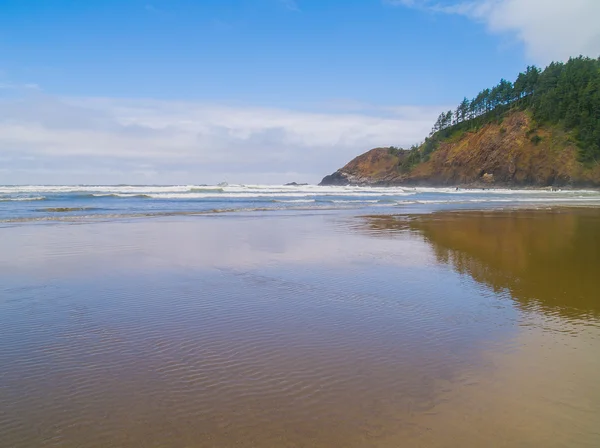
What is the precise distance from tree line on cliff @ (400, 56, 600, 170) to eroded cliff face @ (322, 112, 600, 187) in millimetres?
1946

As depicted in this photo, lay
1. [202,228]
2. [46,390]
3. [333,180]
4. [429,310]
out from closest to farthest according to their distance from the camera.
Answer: [46,390] < [429,310] < [202,228] < [333,180]

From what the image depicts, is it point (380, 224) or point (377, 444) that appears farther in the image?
point (380, 224)

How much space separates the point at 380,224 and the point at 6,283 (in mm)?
13886

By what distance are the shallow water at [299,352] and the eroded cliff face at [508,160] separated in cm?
6311

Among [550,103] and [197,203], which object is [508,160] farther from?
[197,203]

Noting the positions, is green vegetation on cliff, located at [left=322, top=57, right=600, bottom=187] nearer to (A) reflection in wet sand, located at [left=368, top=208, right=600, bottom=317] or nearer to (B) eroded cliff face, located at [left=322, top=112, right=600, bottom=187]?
(B) eroded cliff face, located at [left=322, top=112, right=600, bottom=187]

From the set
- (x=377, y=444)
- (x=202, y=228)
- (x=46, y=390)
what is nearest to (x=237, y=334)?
(x=46, y=390)

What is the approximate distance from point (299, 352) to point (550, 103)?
82053mm

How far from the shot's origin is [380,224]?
18.3m

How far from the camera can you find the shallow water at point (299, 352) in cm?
318

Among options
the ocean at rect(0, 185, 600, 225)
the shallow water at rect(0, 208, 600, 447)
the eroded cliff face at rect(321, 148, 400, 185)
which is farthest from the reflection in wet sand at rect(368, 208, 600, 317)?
the eroded cliff face at rect(321, 148, 400, 185)

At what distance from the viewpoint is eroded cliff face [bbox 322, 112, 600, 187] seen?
63272 millimetres

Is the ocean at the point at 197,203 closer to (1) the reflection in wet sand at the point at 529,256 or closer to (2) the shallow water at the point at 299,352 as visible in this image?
(1) the reflection in wet sand at the point at 529,256

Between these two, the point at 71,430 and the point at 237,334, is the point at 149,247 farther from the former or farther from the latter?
the point at 71,430
